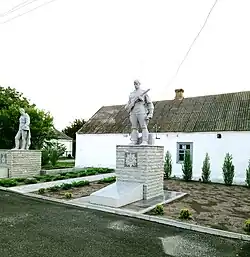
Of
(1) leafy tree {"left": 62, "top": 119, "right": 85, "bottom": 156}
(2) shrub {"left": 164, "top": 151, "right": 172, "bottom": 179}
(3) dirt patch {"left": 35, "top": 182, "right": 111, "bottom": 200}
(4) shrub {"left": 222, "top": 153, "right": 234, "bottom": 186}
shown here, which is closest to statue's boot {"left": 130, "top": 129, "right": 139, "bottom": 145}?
(3) dirt patch {"left": 35, "top": 182, "right": 111, "bottom": 200}

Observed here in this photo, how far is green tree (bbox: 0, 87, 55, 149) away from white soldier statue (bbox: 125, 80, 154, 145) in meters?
12.0

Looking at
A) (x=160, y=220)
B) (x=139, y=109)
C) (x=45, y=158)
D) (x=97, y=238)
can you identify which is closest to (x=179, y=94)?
(x=45, y=158)

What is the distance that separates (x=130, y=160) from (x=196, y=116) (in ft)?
28.0

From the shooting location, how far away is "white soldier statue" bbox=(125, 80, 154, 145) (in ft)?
29.6

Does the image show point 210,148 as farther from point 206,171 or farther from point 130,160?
point 130,160

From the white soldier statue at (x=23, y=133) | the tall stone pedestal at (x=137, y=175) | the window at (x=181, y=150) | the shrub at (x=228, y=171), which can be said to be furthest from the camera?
the window at (x=181, y=150)

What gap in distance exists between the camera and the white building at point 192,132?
14172mm

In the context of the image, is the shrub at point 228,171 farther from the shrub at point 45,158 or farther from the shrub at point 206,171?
the shrub at point 45,158

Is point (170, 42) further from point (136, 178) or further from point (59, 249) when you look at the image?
point (59, 249)

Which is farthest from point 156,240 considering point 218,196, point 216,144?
point 216,144

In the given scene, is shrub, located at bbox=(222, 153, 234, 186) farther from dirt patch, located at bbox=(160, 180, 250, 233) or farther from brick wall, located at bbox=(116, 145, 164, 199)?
brick wall, located at bbox=(116, 145, 164, 199)

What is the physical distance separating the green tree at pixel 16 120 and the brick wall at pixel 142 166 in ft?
39.5

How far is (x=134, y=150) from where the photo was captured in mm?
8766

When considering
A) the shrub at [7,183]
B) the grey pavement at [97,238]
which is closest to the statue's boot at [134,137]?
the grey pavement at [97,238]
